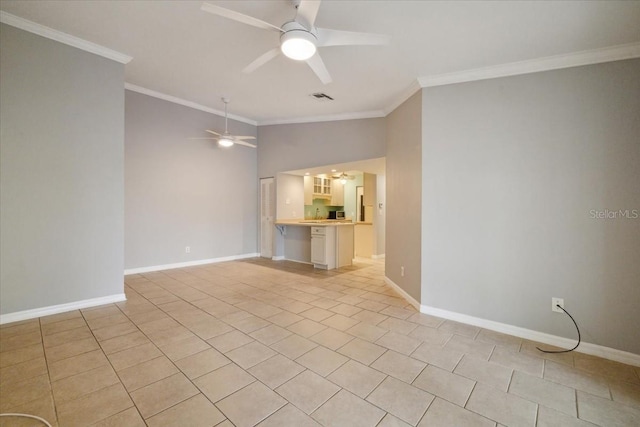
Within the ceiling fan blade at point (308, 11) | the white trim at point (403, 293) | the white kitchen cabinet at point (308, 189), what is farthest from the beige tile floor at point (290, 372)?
the white kitchen cabinet at point (308, 189)

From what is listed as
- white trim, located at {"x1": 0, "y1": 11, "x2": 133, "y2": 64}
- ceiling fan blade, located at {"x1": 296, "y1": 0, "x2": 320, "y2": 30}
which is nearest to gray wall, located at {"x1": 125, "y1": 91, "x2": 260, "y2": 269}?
white trim, located at {"x1": 0, "y1": 11, "x2": 133, "y2": 64}

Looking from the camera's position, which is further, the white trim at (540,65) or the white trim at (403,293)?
the white trim at (403,293)

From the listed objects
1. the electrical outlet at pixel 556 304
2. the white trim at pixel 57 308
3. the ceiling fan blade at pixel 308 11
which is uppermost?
the ceiling fan blade at pixel 308 11

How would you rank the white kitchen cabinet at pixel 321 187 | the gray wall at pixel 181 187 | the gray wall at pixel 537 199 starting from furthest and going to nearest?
1. the white kitchen cabinet at pixel 321 187
2. the gray wall at pixel 181 187
3. the gray wall at pixel 537 199

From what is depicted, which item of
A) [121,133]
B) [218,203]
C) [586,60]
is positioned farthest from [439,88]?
[218,203]

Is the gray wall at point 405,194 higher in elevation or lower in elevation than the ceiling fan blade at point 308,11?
lower

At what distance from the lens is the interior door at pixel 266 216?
655 centimetres

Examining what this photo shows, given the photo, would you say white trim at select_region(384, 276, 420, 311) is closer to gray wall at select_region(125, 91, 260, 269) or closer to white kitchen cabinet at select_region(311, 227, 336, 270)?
white kitchen cabinet at select_region(311, 227, 336, 270)

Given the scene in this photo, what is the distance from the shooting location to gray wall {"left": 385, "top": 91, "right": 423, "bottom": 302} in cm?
348

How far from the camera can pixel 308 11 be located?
1.93 m

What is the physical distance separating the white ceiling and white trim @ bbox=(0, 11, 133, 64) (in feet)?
0.31

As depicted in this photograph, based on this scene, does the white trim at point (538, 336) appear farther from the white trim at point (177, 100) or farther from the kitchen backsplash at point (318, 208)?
the kitchen backsplash at point (318, 208)

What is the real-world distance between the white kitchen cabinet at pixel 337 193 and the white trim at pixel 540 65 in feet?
17.6

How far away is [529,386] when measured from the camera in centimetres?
195
